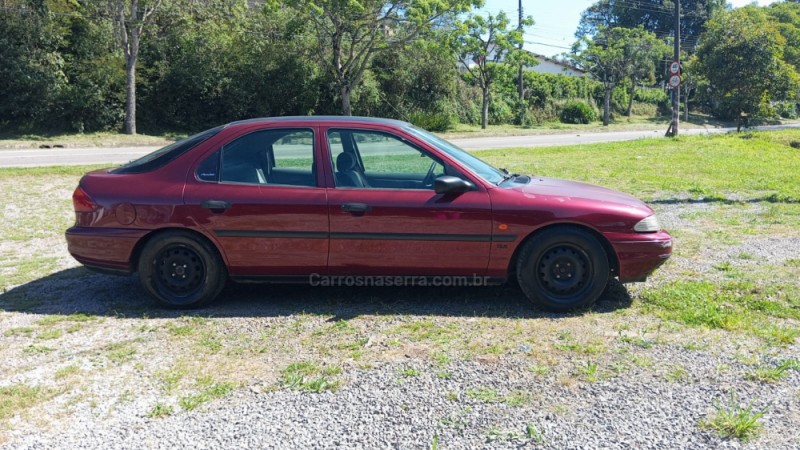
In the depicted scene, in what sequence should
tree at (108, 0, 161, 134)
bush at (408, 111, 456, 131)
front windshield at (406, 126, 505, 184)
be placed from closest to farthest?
1. front windshield at (406, 126, 505, 184)
2. tree at (108, 0, 161, 134)
3. bush at (408, 111, 456, 131)

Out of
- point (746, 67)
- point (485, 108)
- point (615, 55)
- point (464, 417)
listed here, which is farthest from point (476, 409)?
point (615, 55)

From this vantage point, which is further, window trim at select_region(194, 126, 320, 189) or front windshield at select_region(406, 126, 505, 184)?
front windshield at select_region(406, 126, 505, 184)

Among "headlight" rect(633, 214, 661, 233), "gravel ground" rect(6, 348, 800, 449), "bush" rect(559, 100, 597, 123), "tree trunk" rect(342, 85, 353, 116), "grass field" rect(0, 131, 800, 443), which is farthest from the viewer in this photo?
"bush" rect(559, 100, 597, 123)

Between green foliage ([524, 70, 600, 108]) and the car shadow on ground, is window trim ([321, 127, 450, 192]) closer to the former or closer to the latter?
the car shadow on ground

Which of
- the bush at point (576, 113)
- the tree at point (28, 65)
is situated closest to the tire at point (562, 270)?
the tree at point (28, 65)

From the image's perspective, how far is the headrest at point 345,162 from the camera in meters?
5.11

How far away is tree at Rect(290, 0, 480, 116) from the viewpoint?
88.5 ft

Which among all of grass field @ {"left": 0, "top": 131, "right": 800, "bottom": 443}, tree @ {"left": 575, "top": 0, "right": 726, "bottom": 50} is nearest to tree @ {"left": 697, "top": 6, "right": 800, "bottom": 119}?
grass field @ {"left": 0, "top": 131, "right": 800, "bottom": 443}

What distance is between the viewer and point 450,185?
15.7ft

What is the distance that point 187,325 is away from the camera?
→ 4750mm

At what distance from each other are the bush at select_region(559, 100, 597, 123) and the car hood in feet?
135

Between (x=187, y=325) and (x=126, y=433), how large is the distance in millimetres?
1570

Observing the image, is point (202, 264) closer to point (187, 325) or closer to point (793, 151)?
point (187, 325)

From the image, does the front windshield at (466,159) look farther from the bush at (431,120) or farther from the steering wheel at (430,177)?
the bush at (431,120)
